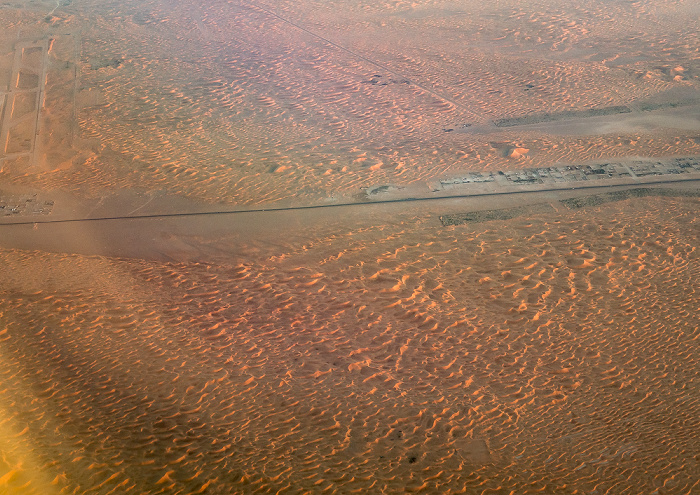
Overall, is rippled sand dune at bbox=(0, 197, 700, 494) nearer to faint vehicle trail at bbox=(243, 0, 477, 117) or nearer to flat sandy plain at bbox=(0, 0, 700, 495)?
flat sandy plain at bbox=(0, 0, 700, 495)

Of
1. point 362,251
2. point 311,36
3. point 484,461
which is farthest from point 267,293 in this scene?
point 311,36

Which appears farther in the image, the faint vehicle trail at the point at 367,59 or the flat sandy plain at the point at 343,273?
the faint vehicle trail at the point at 367,59

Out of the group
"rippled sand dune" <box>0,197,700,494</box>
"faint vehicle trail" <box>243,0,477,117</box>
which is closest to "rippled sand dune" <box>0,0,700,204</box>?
"faint vehicle trail" <box>243,0,477,117</box>

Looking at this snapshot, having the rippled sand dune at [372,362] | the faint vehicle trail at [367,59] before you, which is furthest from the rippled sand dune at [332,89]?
the rippled sand dune at [372,362]

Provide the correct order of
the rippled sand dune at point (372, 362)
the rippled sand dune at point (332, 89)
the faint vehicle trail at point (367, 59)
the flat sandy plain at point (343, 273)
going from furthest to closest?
the faint vehicle trail at point (367, 59) < the rippled sand dune at point (332, 89) < the flat sandy plain at point (343, 273) < the rippled sand dune at point (372, 362)

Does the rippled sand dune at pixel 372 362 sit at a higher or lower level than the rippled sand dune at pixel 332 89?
lower

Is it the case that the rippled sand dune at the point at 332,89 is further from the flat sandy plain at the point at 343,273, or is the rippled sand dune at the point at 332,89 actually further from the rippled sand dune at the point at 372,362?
the rippled sand dune at the point at 372,362
